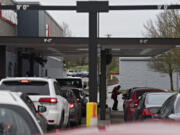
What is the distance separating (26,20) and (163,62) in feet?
61.6

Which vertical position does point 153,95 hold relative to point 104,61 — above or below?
below

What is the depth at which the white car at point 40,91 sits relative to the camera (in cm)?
1209

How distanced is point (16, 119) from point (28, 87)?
6.46 meters

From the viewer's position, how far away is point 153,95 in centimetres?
1396

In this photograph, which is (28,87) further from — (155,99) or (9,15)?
(9,15)

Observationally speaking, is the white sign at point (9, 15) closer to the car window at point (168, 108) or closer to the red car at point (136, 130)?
the car window at point (168, 108)

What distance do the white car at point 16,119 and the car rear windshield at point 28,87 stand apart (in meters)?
6.06

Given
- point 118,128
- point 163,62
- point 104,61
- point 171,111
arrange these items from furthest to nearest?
1. point 163,62
2. point 104,61
3. point 171,111
4. point 118,128

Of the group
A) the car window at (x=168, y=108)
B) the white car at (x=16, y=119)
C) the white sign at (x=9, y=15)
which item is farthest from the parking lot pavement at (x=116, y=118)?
the white car at (x=16, y=119)

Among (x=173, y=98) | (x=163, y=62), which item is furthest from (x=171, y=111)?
(x=163, y=62)

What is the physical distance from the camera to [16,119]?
5848 millimetres

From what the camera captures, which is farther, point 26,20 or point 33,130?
point 26,20

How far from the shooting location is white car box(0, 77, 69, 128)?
12086mm

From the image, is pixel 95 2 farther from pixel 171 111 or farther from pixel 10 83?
pixel 171 111
